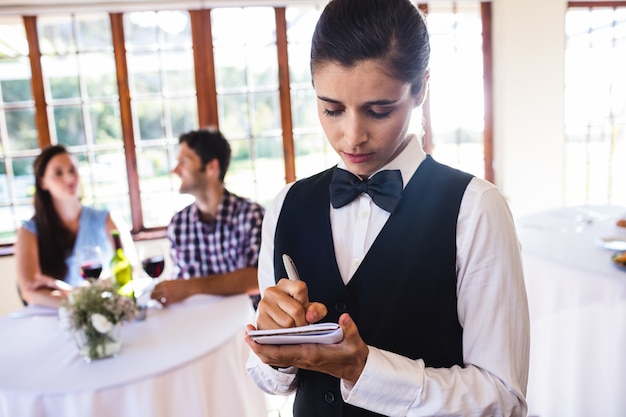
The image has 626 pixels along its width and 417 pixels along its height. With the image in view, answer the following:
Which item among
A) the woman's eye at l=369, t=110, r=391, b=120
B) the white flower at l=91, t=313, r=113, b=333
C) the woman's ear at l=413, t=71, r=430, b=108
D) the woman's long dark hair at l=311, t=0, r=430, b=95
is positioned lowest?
the white flower at l=91, t=313, r=113, b=333

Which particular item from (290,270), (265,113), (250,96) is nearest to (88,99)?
(250,96)

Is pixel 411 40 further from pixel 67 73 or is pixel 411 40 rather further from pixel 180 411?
pixel 67 73

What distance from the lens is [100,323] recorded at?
1.62 meters

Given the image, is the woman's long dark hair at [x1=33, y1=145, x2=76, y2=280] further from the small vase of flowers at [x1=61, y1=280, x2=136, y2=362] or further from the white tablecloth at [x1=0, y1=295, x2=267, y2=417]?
the small vase of flowers at [x1=61, y1=280, x2=136, y2=362]

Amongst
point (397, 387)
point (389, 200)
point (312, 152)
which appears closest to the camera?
point (397, 387)

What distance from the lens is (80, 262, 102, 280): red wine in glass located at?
2.03 meters

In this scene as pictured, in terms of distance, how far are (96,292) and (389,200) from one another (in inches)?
45.5

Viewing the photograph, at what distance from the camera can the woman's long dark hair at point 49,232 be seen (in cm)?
274

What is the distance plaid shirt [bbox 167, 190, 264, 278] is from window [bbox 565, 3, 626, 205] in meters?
3.62

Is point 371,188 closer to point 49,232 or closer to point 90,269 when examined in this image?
point 90,269

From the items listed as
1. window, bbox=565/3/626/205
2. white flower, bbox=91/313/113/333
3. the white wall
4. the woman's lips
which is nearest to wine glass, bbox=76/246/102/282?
white flower, bbox=91/313/113/333

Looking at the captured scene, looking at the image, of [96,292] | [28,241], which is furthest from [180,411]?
[28,241]

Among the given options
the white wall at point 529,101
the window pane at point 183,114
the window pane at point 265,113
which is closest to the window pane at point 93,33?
the window pane at point 183,114

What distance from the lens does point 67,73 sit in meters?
4.24
